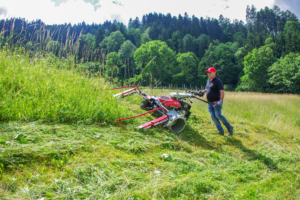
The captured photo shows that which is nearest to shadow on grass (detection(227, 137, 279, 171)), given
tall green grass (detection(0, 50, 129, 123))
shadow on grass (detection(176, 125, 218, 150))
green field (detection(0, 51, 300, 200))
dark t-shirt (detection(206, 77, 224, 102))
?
green field (detection(0, 51, 300, 200))

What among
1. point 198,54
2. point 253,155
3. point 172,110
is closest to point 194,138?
point 172,110

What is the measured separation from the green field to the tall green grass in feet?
0.07

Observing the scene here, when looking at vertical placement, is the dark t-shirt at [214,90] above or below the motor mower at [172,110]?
above

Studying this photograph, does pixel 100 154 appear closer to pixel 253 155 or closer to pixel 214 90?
pixel 214 90

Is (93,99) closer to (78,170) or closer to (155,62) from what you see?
(78,170)

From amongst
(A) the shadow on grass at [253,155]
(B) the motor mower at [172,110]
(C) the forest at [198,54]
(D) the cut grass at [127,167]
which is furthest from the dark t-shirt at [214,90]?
(C) the forest at [198,54]

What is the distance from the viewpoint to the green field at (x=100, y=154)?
2459 mm

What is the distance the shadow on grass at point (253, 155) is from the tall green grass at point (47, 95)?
3355 millimetres

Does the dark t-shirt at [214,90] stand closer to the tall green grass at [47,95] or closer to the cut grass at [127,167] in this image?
the cut grass at [127,167]

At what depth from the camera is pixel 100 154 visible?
321cm

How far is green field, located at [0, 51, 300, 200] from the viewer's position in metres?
2.46

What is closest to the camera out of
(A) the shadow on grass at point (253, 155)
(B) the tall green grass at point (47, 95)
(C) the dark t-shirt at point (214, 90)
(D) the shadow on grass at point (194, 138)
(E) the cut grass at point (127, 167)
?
(E) the cut grass at point (127, 167)

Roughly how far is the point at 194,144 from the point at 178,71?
56.2 meters

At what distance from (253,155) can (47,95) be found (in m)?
5.48
